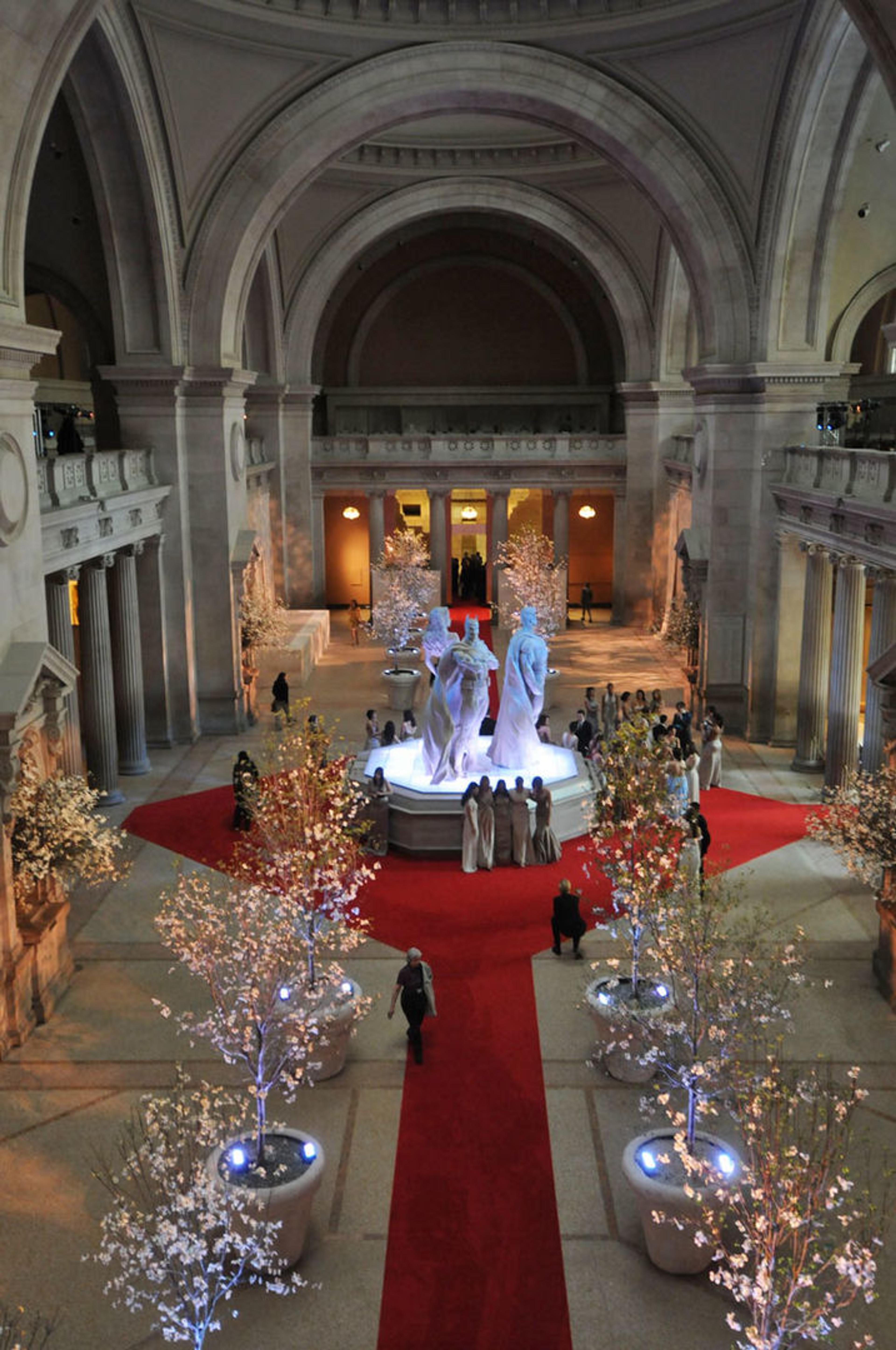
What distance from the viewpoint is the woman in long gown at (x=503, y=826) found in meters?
16.2

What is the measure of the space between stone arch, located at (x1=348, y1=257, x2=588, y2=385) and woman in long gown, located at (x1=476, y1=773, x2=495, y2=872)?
27647 mm

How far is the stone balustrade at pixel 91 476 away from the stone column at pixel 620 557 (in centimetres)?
1803

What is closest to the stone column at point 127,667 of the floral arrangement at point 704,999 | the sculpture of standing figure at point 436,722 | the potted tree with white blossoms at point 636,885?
the sculpture of standing figure at point 436,722

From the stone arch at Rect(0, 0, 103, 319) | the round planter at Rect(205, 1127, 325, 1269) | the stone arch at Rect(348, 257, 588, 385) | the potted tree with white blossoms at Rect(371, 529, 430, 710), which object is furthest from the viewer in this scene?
the stone arch at Rect(348, 257, 588, 385)

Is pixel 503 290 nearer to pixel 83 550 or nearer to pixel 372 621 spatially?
pixel 372 621

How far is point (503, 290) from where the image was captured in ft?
134

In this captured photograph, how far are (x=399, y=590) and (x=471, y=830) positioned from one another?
1509cm

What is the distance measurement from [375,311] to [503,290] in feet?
15.1

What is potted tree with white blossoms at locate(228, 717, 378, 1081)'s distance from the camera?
10.8 meters

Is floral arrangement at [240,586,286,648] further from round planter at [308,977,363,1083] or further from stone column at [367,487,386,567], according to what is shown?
round planter at [308,977,363,1083]

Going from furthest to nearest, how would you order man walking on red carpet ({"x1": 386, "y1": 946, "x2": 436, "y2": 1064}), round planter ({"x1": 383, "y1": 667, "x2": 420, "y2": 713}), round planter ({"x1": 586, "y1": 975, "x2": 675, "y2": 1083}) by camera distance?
round planter ({"x1": 383, "y1": 667, "x2": 420, "y2": 713}) → man walking on red carpet ({"x1": 386, "y1": 946, "x2": 436, "y2": 1064}) → round planter ({"x1": 586, "y1": 975, "x2": 675, "y2": 1083})

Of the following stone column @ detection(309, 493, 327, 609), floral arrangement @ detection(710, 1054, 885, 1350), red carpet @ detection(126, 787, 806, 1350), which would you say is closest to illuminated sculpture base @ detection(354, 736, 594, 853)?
red carpet @ detection(126, 787, 806, 1350)

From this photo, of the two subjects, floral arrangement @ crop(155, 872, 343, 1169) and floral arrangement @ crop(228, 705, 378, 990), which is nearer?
floral arrangement @ crop(155, 872, 343, 1169)

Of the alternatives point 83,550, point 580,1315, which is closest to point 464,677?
point 83,550
